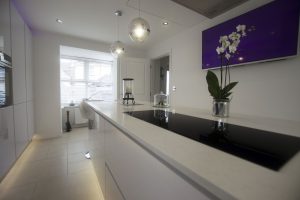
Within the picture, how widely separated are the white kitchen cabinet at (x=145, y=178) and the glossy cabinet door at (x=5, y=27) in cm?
197

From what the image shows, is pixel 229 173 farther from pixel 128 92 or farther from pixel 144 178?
pixel 128 92

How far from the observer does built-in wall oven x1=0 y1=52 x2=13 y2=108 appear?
167 centimetres

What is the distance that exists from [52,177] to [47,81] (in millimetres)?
2305

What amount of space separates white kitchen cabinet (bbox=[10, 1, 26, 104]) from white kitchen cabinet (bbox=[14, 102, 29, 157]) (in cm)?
12

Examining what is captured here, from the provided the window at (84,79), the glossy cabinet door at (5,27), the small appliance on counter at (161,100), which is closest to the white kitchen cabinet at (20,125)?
the glossy cabinet door at (5,27)

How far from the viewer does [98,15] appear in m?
2.57

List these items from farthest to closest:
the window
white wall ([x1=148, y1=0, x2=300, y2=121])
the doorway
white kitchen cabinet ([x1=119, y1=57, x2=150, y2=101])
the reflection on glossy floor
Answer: the doorway
the window
white kitchen cabinet ([x1=119, y1=57, x2=150, y2=101])
white wall ([x1=148, y1=0, x2=300, y2=121])
the reflection on glossy floor

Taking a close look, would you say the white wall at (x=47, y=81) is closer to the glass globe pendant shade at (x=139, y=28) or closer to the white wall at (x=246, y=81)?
the glass globe pendant shade at (x=139, y=28)

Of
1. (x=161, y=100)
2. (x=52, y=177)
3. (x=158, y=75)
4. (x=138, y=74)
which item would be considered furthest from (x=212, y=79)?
(x=158, y=75)

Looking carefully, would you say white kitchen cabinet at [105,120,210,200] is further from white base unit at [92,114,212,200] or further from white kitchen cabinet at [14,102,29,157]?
white kitchen cabinet at [14,102,29,157]

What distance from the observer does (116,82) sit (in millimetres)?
4156

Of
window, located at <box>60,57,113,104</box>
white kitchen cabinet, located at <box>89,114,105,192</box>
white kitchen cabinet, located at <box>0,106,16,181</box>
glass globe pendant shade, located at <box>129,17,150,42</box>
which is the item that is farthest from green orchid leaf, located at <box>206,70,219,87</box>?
window, located at <box>60,57,113,104</box>

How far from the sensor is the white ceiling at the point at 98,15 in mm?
2256

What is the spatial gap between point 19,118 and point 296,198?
2998 millimetres
